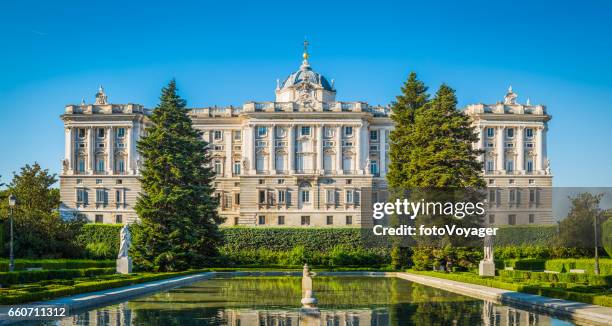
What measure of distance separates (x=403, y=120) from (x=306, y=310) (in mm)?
31497

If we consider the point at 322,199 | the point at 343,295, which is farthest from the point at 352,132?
the point at 343,295

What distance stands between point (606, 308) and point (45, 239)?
33.9m

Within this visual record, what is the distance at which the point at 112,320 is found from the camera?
19.5 metres

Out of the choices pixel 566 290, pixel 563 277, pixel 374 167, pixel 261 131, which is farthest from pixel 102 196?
pixel 566 290

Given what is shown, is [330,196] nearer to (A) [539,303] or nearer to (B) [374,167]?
(B) [374,167]

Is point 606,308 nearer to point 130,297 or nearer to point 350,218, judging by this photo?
point 130,297

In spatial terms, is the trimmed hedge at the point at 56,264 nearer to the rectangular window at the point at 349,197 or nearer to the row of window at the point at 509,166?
the rectangular window at the point at 349,197

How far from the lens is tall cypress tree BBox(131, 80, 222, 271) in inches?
1772

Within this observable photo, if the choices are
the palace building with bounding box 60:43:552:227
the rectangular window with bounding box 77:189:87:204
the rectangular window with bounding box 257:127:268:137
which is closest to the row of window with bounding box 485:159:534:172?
the palace building with bounding box 60:43:552:227

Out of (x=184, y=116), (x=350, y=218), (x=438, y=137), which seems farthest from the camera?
(x=350, y=218)

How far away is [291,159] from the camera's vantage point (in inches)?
3076

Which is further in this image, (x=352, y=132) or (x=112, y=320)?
(x=352, y=132)

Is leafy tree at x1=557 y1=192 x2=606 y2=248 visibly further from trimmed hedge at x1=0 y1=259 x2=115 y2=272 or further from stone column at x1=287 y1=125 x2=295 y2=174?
stone column at x1=287 y1=125 x2=295 y2=174

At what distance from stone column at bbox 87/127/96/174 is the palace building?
10 centimetres
